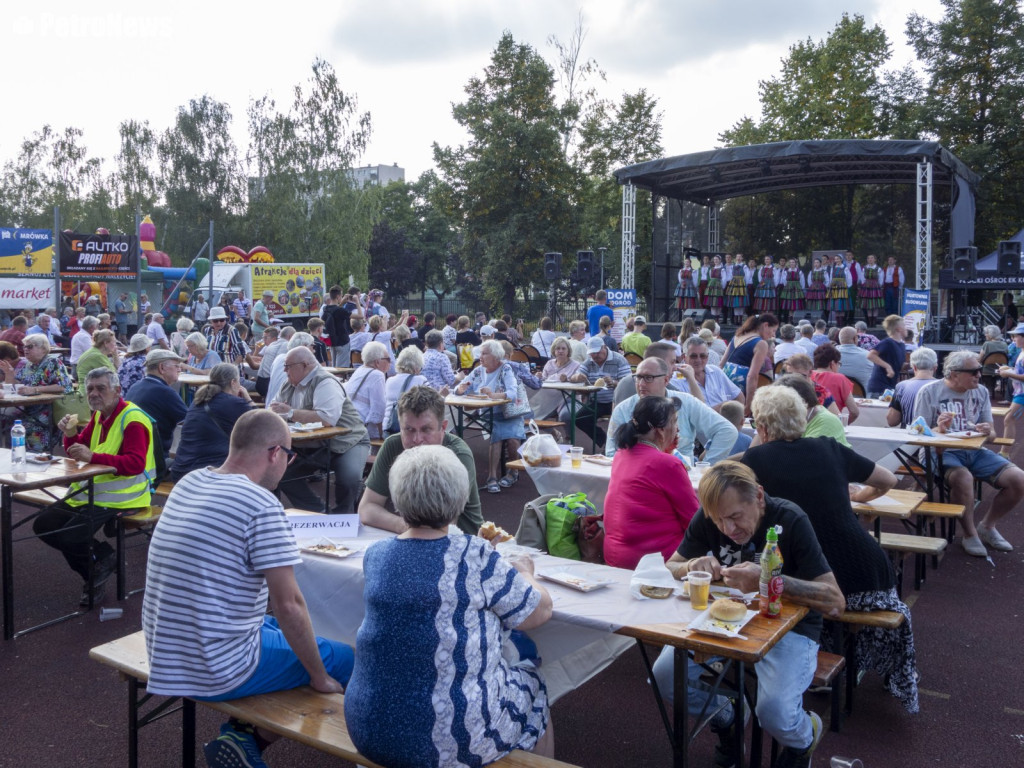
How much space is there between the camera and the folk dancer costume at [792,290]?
18047 millimetres

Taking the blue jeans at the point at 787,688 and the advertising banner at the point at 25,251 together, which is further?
the advertising banner at the point at 25,251

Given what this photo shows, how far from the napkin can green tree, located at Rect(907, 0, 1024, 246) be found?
1049 inches

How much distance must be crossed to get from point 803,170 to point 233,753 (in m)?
18.6

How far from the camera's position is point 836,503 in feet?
9.71

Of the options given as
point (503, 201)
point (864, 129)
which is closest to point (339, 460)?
point (503, 201)

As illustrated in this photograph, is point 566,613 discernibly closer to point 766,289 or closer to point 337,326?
point 337,326

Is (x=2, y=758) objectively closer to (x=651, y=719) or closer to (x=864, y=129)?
(x=651, y=719)

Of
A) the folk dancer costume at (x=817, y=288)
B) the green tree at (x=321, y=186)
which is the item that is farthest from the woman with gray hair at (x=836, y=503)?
the green tree at (x=321, y=186)

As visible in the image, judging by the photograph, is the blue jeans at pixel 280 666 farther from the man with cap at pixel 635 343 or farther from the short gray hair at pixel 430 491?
the man with cap at pixel 635 343

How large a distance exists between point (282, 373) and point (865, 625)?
A: 4661mm

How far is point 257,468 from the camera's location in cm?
246

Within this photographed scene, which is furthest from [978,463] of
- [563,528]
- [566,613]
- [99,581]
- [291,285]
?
[291,285]

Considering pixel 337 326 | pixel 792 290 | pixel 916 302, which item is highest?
pixel 792 290

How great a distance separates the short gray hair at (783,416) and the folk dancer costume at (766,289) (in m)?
15.8
